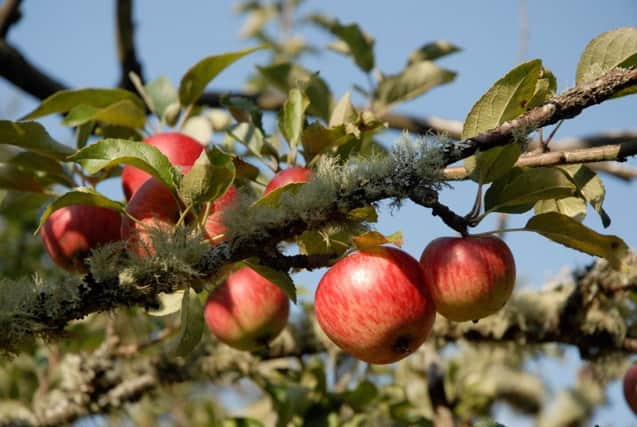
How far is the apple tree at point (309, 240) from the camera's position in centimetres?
82

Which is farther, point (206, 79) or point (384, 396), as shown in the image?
point (384, 396)

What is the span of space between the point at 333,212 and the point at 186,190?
19 cm

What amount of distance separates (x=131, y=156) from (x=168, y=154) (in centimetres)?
25

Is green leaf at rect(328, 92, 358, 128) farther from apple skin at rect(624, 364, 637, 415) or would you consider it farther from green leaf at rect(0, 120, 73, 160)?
apple skin at rect(624, 364, 637, 415)

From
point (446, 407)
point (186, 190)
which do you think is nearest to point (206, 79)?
point (186, 190)

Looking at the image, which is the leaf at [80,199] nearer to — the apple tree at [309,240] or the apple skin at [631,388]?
the apple tree at [309,240]

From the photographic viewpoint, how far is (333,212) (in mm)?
792

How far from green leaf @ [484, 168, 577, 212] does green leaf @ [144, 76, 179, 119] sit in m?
0.77

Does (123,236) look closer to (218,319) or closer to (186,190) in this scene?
(186,190)

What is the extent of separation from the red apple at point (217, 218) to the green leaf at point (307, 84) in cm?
50

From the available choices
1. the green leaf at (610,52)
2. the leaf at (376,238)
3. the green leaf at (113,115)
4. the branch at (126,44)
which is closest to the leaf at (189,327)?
the leaf at (376,238)

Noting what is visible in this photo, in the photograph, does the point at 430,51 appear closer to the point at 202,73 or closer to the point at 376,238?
the point at 202,73

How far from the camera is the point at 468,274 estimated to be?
81cm

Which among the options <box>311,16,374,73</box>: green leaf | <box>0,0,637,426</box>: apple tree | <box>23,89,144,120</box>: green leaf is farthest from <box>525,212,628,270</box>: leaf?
<box>311,16,374,73</box>: green leaf
